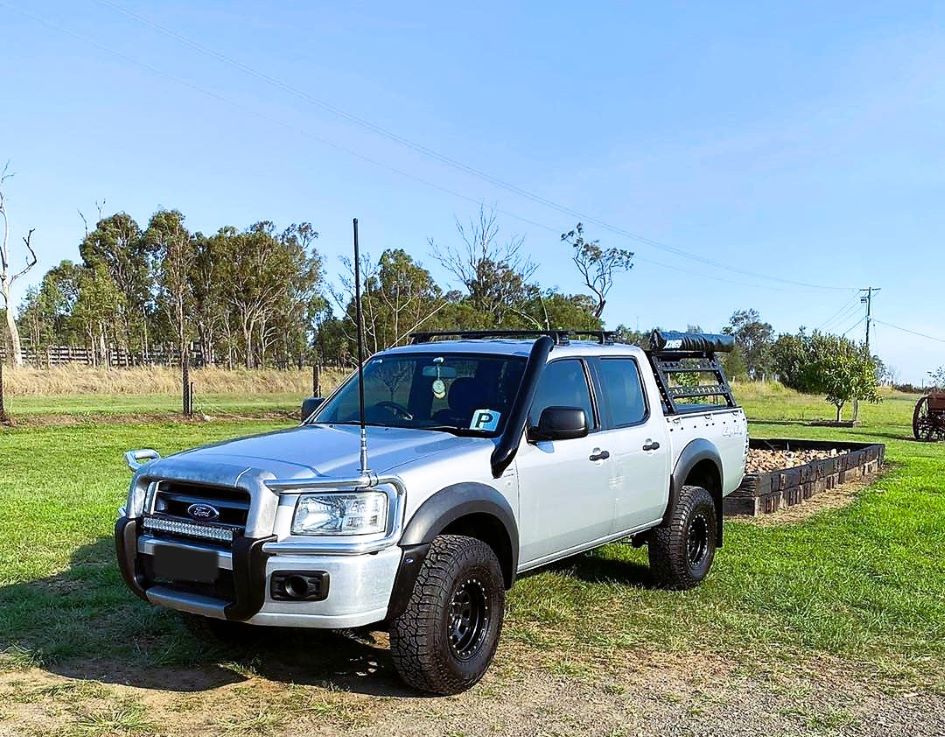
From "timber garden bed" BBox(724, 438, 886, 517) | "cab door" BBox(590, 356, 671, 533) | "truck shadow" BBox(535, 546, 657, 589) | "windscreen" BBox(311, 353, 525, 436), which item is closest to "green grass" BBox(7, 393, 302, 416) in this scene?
"timber garden bed" BBox(724, 438, 886, 517)

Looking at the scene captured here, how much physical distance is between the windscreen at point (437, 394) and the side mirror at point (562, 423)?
0.84ft

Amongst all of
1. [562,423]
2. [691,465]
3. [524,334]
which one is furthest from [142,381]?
[562,423]

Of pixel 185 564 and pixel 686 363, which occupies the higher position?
pixel 686 363

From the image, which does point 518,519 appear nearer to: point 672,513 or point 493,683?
point 493,683

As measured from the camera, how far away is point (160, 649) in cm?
495

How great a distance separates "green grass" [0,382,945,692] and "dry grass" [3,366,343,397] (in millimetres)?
23254

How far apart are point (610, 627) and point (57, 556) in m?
4.61

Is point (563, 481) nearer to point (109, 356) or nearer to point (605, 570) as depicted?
point (605, 570)

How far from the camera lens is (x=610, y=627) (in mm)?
5465

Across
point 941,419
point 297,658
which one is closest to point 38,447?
point 297,658

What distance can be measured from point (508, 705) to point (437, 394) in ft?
6.24

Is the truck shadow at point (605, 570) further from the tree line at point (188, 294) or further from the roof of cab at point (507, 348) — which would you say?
the tree line at point (188, 294)

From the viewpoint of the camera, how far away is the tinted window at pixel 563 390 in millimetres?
5160

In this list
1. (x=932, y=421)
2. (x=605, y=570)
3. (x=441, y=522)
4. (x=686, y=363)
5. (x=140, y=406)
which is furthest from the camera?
(x=140, y=406)
